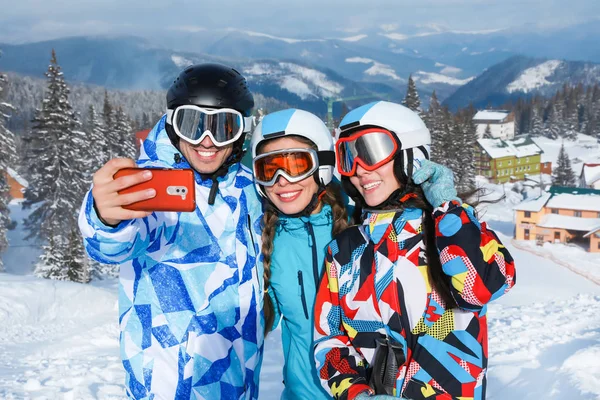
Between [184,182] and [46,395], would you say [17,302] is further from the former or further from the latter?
[184,182]

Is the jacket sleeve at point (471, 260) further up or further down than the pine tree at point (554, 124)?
further up

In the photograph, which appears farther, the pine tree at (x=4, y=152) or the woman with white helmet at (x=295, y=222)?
the pine tree at (x=4, y=152)

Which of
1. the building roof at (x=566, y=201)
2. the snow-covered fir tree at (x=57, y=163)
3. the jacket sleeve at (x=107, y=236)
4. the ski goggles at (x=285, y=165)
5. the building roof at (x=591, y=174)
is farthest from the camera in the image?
the building roof at (x=591, y=174)

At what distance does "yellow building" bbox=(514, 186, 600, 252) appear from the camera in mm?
51625

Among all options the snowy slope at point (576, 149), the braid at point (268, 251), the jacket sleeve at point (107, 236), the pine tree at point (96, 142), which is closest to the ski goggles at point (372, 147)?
the braid at point (268, 251)

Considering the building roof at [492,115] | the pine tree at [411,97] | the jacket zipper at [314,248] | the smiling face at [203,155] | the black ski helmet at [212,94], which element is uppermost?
the pine tree at [411,97]

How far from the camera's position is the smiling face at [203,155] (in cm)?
327

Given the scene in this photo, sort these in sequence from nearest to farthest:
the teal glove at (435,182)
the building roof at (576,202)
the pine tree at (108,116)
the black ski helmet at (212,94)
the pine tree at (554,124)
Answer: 1. the teal glove at (435,182)
2. the black ski helmet at (212,94)
3. the pine tree at (108,116)
4. the building roof at (576,202)
5. the pine tree at (554,124)

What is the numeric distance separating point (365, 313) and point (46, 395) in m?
6.60

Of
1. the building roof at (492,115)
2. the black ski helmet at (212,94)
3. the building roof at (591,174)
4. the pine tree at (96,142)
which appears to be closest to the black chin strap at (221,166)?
the black ski helmet at (212,94)

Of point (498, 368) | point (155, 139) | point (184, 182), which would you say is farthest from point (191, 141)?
point (498, 368)

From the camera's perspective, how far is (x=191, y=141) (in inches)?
127

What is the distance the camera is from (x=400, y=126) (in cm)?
311

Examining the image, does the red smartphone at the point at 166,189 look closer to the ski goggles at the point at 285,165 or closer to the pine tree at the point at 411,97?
the ski goggles at the point at 285,165
